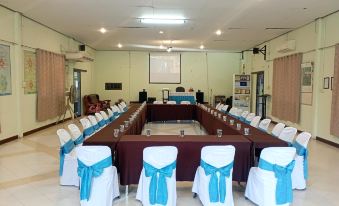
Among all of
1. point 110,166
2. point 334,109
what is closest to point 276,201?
point 110,166

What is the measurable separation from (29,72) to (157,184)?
6.44 meters

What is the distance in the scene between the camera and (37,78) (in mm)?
8438

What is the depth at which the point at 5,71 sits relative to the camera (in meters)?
6.89

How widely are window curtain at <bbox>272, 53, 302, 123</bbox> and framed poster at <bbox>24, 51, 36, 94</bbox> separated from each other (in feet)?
26.1

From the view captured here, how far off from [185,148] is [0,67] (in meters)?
5.31

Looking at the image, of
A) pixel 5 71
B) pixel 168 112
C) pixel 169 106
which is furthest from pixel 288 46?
pixel 5 71

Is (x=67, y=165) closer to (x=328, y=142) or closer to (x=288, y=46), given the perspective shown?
(x=328, y=142)

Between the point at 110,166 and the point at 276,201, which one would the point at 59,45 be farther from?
the point at 276,201

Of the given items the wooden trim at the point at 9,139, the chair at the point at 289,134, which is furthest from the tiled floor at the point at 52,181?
the chair at the point at 289,134

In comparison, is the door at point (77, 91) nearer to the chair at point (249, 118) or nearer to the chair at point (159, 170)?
the chair at point (249, 118)

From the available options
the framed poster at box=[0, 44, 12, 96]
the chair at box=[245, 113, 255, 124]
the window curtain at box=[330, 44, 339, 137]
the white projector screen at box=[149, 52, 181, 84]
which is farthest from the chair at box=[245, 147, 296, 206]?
the white projector screen at box=[149, 52, 181, 84]

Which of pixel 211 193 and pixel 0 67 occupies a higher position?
pixel 0 67

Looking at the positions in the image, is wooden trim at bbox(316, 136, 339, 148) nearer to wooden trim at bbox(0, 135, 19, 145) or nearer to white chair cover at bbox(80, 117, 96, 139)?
white chair cover at bbox(80, 117, 96, 139)

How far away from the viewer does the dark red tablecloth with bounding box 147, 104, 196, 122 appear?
1041 centimetres
